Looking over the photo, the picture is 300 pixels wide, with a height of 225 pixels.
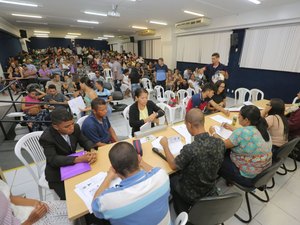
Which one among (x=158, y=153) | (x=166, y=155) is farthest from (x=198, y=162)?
(x=158, y=153)

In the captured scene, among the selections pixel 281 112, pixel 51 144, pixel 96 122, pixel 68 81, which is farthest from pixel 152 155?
pixel 68 81

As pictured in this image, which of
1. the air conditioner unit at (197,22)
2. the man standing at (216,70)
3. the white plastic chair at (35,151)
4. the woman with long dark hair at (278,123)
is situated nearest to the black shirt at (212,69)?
the man standing at (216,70)

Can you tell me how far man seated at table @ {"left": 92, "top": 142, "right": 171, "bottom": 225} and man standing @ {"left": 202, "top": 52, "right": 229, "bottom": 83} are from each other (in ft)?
11.5

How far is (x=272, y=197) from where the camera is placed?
1.99 metres

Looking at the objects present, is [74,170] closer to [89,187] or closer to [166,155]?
[89,187]

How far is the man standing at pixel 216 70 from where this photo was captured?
3.91 meters

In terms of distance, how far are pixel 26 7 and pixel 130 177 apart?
7286mm

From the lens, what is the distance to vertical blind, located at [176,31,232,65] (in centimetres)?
633

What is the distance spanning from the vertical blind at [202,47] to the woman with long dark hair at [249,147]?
564 cm

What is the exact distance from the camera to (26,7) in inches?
213

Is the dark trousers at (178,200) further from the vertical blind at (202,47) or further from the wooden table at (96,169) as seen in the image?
the vertical blind at (202,47)

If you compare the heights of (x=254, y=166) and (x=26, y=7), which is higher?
(x=26, y=7)

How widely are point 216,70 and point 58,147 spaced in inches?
157

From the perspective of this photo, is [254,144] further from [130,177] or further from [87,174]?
[87,174]
